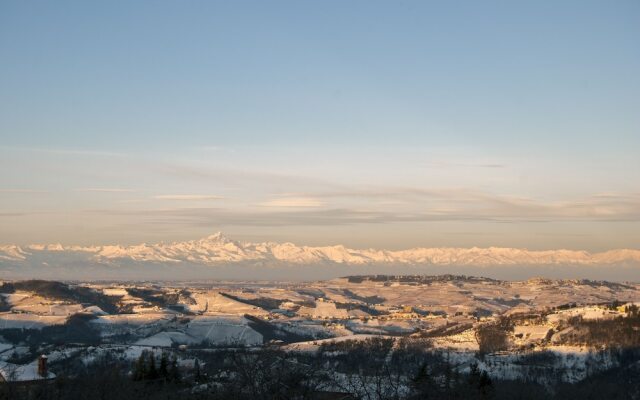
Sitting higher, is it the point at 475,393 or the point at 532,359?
the point at 475,393

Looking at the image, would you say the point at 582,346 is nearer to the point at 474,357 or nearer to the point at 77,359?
the point at 474,357

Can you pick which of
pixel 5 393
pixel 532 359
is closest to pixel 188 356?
pixel 532 359

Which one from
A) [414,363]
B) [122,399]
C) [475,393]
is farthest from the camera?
[414,363]

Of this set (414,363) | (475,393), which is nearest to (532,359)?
(414,363)

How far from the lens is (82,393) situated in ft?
260

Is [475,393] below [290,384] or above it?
below

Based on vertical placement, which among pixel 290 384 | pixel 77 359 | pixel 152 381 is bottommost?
pixel 77 359

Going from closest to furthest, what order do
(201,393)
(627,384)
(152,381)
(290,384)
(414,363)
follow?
(290,384), (201,393), (152,381), (627,384), (414,363)

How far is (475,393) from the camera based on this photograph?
3428 inches

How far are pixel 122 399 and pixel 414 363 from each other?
114m

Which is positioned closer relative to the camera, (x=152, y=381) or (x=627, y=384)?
(x=152, y=381)

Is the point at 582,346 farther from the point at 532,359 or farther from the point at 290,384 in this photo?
the point at 290,384

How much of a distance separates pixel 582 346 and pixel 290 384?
144 metres

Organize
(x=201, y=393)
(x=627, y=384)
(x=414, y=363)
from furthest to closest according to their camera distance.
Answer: (x=414, y=363) < (x=627, y=384) < (x=201, y=393)
